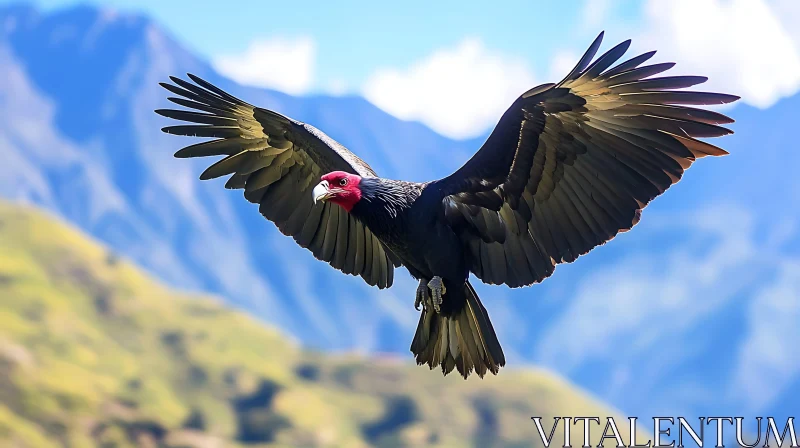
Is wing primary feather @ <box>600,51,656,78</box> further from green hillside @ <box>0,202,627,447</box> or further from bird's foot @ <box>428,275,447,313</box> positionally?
green hillside @ <box>0,202,627,447</box>

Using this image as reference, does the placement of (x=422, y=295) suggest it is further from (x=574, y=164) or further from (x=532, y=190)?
(x=574, y=164)

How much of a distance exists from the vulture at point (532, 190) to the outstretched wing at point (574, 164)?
0.04 feet

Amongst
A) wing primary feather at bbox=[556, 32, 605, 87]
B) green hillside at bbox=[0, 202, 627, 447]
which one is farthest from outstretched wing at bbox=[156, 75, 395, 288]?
green hillside at bbox=[0, 202, 627, 447]

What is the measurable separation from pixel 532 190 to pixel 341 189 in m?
2.01

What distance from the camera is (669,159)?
36.2 feet

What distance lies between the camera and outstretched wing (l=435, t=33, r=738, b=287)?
1086 cm

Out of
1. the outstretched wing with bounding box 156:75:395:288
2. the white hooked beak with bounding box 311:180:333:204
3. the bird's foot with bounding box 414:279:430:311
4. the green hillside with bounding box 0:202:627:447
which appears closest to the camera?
the white hooked beak with bounding box 311:180:333:204

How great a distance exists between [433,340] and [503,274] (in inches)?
46.4

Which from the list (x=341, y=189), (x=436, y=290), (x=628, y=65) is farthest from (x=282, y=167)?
(x=628, y=65)

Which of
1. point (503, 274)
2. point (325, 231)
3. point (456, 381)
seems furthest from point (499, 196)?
point (456, 381)

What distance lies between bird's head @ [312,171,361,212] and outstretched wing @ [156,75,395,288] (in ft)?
5.85

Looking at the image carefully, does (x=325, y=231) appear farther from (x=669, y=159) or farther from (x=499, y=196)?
(x=669, y=159)

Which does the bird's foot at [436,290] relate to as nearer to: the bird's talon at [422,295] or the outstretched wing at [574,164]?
the bird's talon at [422,295]

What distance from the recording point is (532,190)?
11797 mm
